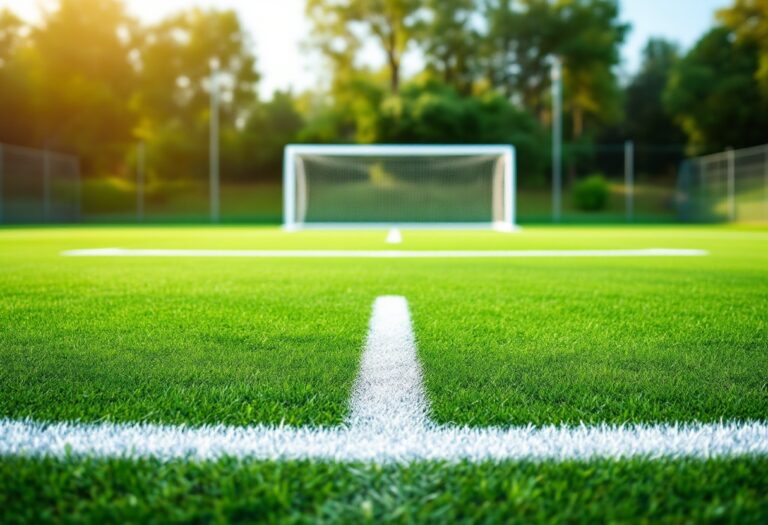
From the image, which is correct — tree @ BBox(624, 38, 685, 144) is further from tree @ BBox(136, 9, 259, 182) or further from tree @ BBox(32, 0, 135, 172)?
tree @ BBox(32, 0, 135, 172)

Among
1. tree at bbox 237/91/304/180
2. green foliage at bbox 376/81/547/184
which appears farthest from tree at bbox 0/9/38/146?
green foliage at bbox 376/81/547/184

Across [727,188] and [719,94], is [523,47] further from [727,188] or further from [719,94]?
[727,188]

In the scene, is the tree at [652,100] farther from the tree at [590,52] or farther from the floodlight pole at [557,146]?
the floodlight pole at [557,146]

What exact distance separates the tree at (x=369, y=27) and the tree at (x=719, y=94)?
13493 mm

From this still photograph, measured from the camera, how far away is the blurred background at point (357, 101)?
26.7m

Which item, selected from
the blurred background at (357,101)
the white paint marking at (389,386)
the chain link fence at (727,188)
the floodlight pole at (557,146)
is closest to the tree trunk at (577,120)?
the blurred background at (357,101)

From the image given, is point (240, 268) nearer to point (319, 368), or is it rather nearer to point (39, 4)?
point (319, 368)

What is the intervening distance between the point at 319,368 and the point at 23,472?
0.73 metres

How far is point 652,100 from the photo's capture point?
39688 millimetres

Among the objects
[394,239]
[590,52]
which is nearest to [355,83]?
[590,52]

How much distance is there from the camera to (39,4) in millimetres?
31156

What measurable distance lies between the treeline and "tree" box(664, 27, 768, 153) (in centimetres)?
6

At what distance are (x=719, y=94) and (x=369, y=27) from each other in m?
17.2

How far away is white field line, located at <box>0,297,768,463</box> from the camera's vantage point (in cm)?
100
